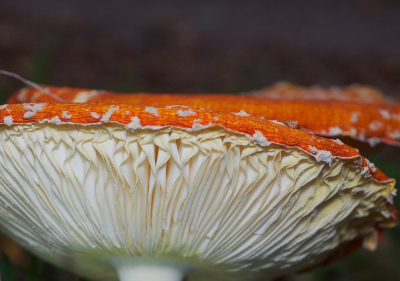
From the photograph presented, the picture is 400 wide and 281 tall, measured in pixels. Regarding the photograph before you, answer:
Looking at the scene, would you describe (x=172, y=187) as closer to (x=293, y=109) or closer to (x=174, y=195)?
(x=174, y=195)

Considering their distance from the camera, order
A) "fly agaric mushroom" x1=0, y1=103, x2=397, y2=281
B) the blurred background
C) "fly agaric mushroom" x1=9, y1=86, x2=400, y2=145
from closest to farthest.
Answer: "fly agaric mushroom" x1=0, y1=103, x2=397, y2=281, "fly agaric mushroom" x1=9, y1=86, x2=400, y2=145, the blurred background

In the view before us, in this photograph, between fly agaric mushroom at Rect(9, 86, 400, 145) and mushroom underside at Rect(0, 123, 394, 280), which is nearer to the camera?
mushroom underside at Rect(0, 123, 394, 280)

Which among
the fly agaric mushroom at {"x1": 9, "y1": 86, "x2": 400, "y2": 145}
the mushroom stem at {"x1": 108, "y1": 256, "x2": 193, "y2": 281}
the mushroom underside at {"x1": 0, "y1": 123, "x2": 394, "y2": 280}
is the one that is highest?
the fly agaric mushroom at {"x1": 9, "y1": 86, "x2": 400, "y2": 145}

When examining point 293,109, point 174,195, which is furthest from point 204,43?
point 174,195

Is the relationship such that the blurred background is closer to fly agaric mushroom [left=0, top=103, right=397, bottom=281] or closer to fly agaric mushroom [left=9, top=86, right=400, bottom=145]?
Answer: fly agaric mushroom [left=9, top=86, right=400, bottom=145]

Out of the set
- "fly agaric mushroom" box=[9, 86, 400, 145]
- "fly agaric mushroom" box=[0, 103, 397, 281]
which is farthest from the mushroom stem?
"fly agaric mushroom" box=[9, 86, 400, 145]

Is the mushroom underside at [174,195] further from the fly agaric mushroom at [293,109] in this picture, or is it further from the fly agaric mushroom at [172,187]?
the fly agaric mushroom at [293,109]

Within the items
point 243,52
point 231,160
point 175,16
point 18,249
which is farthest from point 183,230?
point 175,16

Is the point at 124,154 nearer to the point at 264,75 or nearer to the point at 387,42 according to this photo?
the point at 264,75
